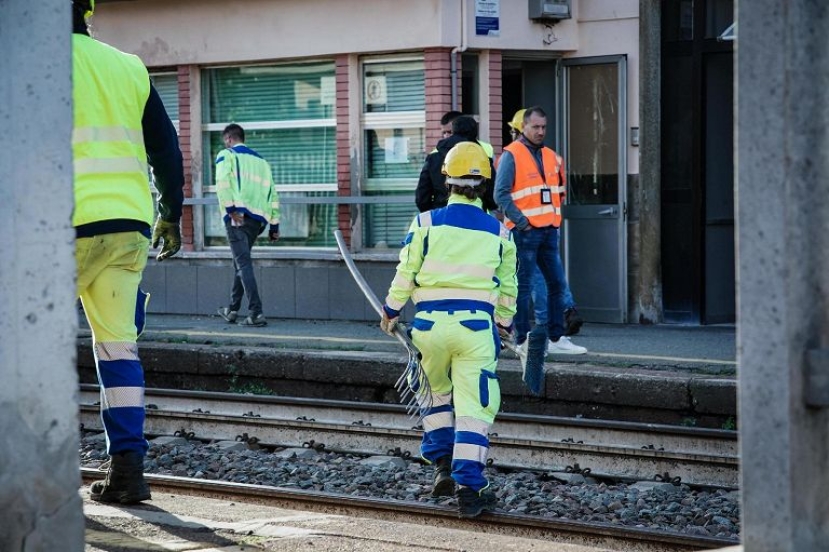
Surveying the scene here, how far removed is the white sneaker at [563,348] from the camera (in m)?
13.2

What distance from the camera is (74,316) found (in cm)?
420

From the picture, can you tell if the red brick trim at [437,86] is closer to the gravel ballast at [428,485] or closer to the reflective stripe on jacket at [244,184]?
the reflective stripe on jacket at [244,184]

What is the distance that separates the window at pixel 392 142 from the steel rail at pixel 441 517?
8646 mm

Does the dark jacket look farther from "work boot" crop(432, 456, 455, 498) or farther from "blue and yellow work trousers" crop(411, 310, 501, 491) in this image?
"blue and yellow work trousers" crop(411, 310, 501, 491)

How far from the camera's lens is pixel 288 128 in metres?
18.1

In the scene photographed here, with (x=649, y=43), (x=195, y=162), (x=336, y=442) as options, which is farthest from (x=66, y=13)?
(x=195, y=162)

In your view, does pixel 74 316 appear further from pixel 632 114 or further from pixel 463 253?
pixel 632 114

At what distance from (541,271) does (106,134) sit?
7.00 metres

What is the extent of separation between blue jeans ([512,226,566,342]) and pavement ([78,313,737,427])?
33 centimetres

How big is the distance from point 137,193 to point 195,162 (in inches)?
473

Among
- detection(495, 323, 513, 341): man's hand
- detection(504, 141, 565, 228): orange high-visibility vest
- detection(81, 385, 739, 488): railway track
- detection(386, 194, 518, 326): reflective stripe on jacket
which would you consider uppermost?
detection(504, 141, 565, 228): orange high-visibility vest

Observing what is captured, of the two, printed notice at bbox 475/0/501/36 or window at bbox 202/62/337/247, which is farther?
window at bbox 202/62/337/247

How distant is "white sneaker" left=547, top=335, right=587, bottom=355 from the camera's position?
13.2m

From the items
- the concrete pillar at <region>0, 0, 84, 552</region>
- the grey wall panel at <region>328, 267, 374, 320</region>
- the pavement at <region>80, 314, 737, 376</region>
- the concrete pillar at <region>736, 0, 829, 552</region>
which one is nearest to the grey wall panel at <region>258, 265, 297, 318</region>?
the pavement at <region>80, 314, 737, 376</region>
